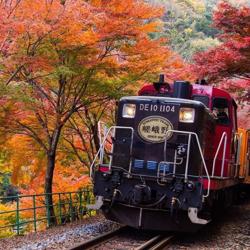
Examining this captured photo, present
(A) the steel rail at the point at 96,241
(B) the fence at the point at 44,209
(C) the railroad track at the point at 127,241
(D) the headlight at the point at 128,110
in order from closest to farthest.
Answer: (A) the steel rail at the point at 96,241 < (C) the railroad track at the point at 127,241 < (D) the headlight at the point at 128,110 < (B) the fence at the point at 44,209

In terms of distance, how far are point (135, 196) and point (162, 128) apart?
148 centimetres

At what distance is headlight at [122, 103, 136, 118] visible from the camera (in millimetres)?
8898

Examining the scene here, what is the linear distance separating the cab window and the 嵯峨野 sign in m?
1.99

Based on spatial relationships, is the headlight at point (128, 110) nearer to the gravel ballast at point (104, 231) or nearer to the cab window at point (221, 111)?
the cab window at point (221, 111)

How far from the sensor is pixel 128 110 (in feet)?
29.4

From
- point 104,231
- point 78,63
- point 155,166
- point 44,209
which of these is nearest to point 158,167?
point 155,166

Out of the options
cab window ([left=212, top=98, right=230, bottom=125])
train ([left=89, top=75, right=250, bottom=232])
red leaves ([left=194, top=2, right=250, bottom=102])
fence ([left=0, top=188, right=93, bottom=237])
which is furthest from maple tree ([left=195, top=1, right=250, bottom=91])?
fence ([left=0, top=188, right=93, bottom=237])

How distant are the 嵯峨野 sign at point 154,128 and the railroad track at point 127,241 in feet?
6.41

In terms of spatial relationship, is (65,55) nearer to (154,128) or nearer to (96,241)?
(154,128)

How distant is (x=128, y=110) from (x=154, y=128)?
71cm

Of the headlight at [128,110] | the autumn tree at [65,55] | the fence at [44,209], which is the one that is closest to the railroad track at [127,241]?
the fence at [44,209]

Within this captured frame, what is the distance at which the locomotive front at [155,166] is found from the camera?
808cm

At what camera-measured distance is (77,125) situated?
1698 cm

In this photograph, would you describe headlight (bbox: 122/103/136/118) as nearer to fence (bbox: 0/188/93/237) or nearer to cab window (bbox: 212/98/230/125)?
cab window (bbox: 212/98/230/125)
